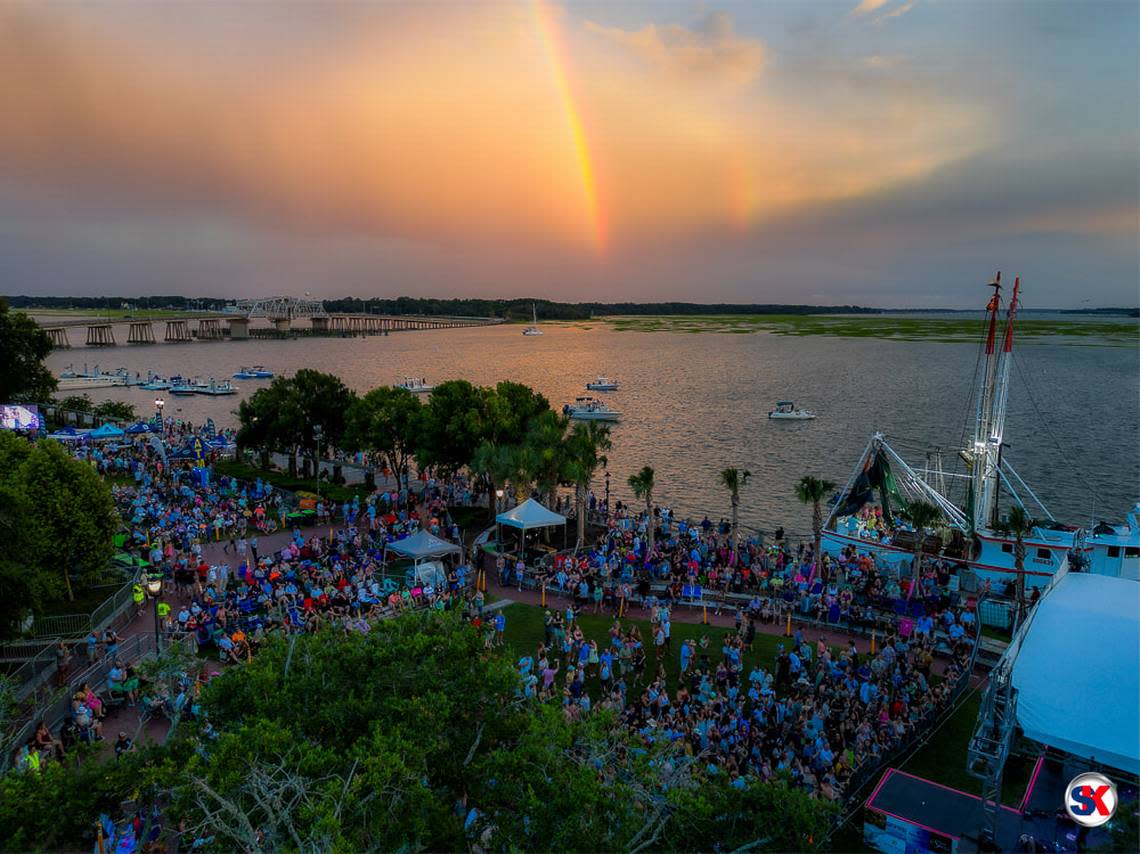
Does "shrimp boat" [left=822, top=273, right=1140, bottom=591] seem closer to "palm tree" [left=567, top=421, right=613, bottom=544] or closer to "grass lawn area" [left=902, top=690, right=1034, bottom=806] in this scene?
"grass lawn area" [left=902, top=690, right=1034, bottom=806]

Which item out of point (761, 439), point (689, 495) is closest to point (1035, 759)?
point (689, 495)

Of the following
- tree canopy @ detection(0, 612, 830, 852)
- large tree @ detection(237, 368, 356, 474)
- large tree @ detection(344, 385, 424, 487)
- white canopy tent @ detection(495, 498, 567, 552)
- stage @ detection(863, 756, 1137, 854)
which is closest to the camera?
tree canopy @ detection(0, 612, 830, 852)

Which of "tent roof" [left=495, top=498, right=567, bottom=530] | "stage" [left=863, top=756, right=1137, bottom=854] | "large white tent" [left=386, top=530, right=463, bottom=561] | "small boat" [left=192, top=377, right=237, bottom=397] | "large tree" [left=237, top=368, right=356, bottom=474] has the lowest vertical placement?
"small boat" [left=192, top=377, right=237, bottom=397]

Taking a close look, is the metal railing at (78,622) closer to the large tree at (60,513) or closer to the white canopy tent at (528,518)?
the large tree at (60,513)

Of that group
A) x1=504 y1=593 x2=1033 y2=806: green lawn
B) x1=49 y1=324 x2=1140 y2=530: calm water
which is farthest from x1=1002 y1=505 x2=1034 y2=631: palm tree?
x1=49 y1=324 x2=1140 y2=530: calm water

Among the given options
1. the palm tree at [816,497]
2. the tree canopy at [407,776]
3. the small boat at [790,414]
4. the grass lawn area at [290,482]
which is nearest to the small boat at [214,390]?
the grass lawn area at [290,482]

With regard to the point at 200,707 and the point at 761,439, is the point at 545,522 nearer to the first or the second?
the point at 200,707
